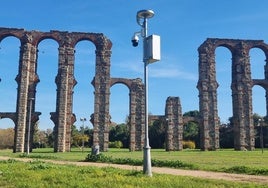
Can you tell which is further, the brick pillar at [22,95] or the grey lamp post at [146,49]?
the brick pillar at [22,95]

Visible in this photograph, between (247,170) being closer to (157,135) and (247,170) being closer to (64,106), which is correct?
(64,106)

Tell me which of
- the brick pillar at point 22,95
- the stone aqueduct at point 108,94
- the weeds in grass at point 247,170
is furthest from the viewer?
the stone aqueduct at point 108,94

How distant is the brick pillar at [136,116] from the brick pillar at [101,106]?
3.68 metres

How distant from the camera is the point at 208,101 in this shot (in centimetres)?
5559

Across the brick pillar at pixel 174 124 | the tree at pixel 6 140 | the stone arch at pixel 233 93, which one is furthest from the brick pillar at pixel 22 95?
the tree at pixel 6 140

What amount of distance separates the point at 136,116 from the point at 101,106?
5646 mm

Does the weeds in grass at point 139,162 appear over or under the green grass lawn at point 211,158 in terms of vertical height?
over

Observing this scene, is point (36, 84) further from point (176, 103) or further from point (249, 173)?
point (249, 173)

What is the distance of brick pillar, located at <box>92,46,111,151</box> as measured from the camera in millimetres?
52844

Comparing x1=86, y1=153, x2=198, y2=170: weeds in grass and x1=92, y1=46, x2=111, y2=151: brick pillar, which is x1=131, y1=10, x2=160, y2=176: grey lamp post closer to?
x1=86, y1=153, x2=198, y2=170: weeds in grass

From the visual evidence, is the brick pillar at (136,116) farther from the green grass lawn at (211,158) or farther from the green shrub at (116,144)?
the green grass lawn at (211,158)

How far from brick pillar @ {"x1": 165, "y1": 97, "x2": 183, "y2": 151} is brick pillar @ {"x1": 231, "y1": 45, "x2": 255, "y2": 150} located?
26.7 feet

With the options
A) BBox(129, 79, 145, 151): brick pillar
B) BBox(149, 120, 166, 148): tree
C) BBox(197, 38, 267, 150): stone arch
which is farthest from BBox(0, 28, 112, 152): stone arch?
BBox(149, 120, 166, 148): tree

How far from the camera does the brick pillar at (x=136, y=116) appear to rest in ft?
179
